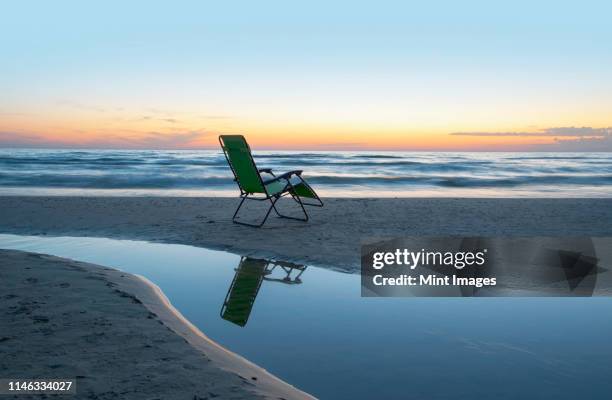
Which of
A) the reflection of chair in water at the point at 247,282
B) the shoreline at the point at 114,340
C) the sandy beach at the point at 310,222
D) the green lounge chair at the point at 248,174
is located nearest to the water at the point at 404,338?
the reflection of chair in water at the point at 247,282

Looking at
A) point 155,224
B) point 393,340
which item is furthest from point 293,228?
point 393,340

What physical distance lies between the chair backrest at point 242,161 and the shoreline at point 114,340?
10.9 feet

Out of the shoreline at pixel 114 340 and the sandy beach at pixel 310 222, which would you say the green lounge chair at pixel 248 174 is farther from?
the shoreline at pixel 114 340

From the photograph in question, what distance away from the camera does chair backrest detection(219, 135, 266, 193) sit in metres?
6.79

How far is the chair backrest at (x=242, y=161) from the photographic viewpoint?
6.79 meters

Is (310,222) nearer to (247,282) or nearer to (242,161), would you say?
(242,161)

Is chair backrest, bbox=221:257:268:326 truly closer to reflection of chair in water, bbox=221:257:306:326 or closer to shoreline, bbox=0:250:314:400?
reflection of chair in water, bbox=221:257:306:326

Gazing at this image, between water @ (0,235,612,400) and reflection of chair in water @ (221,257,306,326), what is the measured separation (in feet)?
0.14

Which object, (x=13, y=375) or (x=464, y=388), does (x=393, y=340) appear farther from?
(x=13, y=375)

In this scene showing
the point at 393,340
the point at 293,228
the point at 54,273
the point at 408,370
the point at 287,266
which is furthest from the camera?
the point at 293,228

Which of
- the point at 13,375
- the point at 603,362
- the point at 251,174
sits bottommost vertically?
the point at 603,362

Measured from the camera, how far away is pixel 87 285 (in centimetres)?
349

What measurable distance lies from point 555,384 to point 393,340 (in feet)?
2.88

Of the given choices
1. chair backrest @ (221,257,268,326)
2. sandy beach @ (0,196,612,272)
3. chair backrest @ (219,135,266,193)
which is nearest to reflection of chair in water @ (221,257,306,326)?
chair backrest @ (221,257,268,326)
